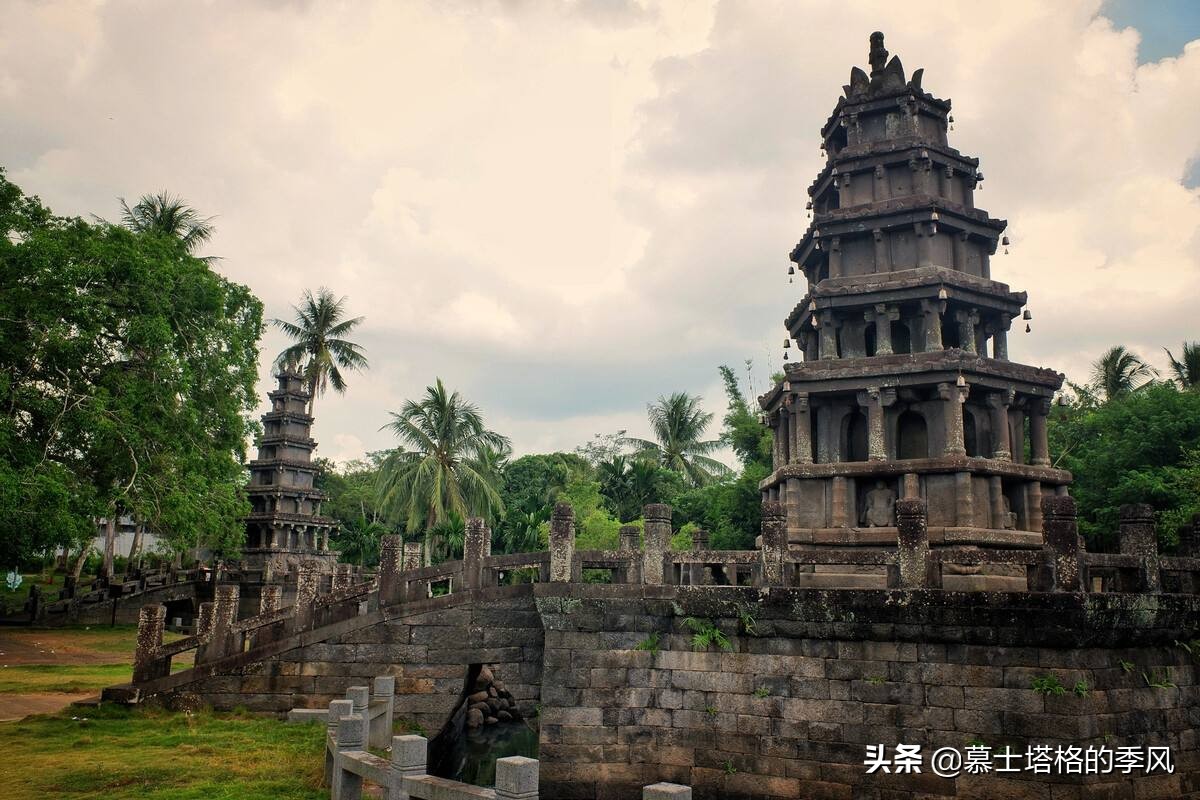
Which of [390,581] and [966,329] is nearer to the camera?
[390,581]

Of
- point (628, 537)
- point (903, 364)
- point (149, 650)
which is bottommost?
point (149, 650)

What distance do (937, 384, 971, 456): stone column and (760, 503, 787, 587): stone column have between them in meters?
6.30

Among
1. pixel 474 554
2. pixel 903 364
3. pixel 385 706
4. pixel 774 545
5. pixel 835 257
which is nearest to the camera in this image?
pixel 774 545

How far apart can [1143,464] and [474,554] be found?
21.8 metres

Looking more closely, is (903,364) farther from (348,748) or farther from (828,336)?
(348,748)

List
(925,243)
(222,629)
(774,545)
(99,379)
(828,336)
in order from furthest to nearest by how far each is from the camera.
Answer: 1. (99,379)
2. (828,336)
3. (925,243)
4. (222,629)
5. (774,545)

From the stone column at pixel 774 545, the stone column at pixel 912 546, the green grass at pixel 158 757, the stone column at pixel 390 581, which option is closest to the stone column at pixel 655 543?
the stone column at pixel 774 545

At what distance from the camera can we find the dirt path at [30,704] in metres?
16.0

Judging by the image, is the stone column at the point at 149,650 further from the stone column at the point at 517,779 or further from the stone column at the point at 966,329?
the stone column at the point at 966,329

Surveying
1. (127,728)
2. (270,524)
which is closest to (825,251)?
(127,728)

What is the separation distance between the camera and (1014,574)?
17.7m

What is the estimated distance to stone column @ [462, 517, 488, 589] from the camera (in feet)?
58.6

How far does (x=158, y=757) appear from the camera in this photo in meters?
13.0

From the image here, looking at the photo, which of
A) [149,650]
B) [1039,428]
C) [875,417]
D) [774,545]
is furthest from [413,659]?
[1039,428]
